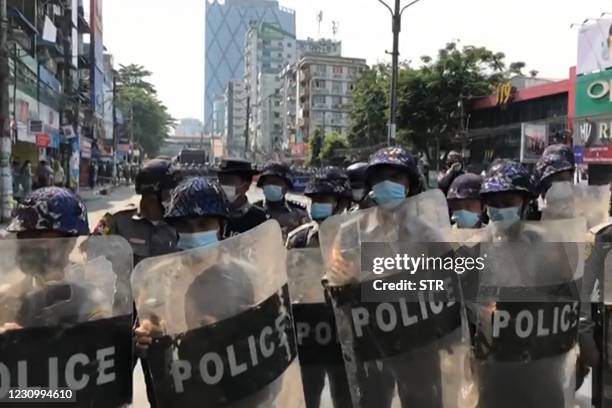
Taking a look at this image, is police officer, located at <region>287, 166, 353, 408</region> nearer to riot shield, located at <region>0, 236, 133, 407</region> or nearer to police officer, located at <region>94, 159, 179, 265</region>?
police officer, located at <region>94, 159, 179, 265</region>

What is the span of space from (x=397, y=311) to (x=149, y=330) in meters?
0.89

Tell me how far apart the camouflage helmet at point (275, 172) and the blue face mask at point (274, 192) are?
6cm

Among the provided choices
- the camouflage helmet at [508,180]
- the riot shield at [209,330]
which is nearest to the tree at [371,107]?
the camouflage helmet at [508,180]

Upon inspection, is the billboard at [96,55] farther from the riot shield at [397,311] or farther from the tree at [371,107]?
the riot shield at [397,311]

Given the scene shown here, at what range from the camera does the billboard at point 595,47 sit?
64.0 ft

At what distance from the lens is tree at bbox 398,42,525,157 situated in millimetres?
29625

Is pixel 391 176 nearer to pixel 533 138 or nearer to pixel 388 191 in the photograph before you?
pixel 388 191

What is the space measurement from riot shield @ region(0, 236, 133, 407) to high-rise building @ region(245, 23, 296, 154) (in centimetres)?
9798

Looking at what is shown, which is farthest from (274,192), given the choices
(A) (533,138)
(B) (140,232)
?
(A) (533,138)

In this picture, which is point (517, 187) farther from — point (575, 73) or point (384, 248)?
point (575, 73)

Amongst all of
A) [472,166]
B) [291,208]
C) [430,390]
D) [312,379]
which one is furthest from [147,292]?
[472,166]

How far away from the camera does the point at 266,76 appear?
11388 cm

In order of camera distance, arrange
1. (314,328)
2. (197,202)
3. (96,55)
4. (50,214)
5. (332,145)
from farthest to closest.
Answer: (332,145), (96,55), (314,328), (197,202), (50,214)

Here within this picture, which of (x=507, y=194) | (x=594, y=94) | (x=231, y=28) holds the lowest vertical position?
(x=507, y=194)
